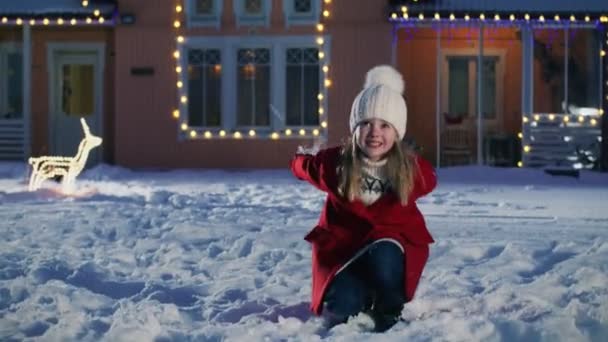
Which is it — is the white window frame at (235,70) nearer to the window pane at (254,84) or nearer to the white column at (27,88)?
the window pane at (254,84)

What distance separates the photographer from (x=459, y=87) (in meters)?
19.0

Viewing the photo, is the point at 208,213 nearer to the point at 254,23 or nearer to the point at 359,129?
the point at 359,129

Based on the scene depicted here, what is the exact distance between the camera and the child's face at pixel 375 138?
4.86 meters

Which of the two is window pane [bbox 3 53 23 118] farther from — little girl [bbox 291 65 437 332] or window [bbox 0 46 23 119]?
little girl [bbox 291 65 437 332]

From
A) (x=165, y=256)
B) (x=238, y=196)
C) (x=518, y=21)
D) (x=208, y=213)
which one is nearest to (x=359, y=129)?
(x=165, y=256)

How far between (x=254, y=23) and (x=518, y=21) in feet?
15.6

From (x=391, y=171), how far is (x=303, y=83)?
42.9 ft

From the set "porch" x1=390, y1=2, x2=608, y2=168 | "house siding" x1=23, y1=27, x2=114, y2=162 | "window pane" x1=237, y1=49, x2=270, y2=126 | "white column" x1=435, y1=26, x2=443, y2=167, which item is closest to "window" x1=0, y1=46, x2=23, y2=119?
"house siding" x1=23, y1=27, x2=114, y2=162

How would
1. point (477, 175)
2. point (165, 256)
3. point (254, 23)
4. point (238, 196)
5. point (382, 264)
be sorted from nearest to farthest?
point (382, 264), point (165, 256), point (238, 196), point (477, 175), point (254, 23)

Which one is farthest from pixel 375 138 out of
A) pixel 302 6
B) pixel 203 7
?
pixel 203 7

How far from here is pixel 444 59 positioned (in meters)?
18.8

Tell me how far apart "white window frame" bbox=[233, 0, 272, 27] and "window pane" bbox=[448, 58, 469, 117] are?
3.82 metres

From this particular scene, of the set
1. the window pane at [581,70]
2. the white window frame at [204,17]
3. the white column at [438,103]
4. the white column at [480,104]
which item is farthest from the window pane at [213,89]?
the window pane at [581,70]

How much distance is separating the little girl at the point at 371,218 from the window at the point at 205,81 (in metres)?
13.2
